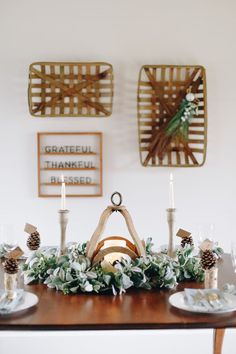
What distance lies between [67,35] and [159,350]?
2.10 m

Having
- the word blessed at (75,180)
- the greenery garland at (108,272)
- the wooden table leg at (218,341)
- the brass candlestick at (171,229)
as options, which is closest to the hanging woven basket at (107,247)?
the greenery garland at (108,272)

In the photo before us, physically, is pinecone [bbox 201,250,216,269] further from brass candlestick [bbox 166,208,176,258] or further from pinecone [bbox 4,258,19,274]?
pinecone [bbox 4,258,19,274]

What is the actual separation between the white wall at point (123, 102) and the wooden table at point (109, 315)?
184 centimetres

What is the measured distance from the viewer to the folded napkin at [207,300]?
64.6 inches

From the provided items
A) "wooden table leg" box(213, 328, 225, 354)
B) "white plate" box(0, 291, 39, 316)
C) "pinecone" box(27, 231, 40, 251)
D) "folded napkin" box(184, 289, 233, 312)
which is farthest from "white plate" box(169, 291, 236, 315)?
"wooden table leg" box(213, 328, 225, 354)

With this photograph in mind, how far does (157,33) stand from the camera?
3.65m

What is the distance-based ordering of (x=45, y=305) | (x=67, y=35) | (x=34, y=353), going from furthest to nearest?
(x=67, y=35)
(x=34, y=353)
(x=45, y=305)

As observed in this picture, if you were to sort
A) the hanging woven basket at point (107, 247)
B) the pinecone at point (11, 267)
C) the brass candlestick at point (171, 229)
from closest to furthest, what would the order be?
the pinecone at point (11, 267) → the hanging woven basket at point (107, 247) → the brass candlestick at point (171, 229)

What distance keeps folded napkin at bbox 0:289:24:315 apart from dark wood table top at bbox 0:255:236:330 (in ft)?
0.07

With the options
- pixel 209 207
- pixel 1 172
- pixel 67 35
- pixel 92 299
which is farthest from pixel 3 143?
pixel 92 299

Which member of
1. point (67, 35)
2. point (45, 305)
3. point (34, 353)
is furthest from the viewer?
point (67, 35)

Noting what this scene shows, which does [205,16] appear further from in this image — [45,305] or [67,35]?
[45,305]

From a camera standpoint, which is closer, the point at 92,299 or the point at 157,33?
the point at 92,299

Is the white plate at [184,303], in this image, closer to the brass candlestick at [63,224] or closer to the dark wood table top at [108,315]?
the dark wood table top at [108,315]
